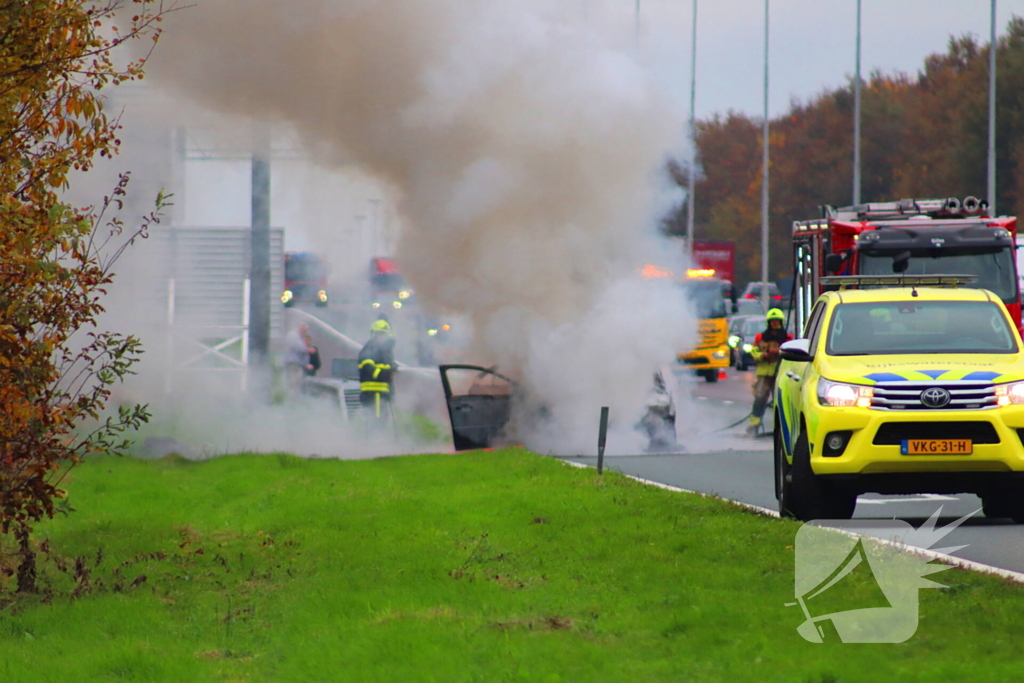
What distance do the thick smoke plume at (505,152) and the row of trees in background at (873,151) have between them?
3233 cm

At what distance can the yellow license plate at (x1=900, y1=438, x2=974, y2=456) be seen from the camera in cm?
955

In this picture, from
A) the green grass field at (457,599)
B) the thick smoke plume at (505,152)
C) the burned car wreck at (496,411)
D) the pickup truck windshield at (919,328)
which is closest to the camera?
the green grass field at (457,599)

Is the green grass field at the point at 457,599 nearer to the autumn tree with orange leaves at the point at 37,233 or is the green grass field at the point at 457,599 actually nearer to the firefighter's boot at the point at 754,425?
the autumn tree with orange leaves at the point at 37,233

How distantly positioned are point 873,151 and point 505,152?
4690 cm

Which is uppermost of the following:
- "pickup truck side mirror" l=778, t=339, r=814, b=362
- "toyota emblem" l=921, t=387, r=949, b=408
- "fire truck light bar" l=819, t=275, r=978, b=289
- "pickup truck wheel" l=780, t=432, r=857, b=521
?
"fire truck light bar" l=819, t=275, r=978, b=289

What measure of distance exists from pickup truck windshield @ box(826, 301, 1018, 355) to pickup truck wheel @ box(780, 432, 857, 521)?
82cm

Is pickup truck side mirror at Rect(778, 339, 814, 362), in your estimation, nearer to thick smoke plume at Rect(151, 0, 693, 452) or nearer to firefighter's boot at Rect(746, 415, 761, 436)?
thick smoke plume at Rect(151, 0, 693, 452)

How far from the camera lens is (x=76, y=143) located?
7.94 metres

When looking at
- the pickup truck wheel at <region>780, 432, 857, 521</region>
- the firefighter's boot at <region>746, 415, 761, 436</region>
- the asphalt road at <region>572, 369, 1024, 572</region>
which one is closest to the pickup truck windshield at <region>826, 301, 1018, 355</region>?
the pickup truck wheel at <region>780, 432, 857, 521</region>

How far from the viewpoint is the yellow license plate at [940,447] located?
31.3 feet

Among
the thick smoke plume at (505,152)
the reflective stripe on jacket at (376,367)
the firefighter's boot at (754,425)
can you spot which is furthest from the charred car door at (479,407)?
the firefighter's boot at (754,425)

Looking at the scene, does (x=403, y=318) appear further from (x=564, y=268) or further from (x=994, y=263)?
(x=994, y=263)

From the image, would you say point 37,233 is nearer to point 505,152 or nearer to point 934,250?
point 505,152

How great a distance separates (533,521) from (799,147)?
61.4 metres
